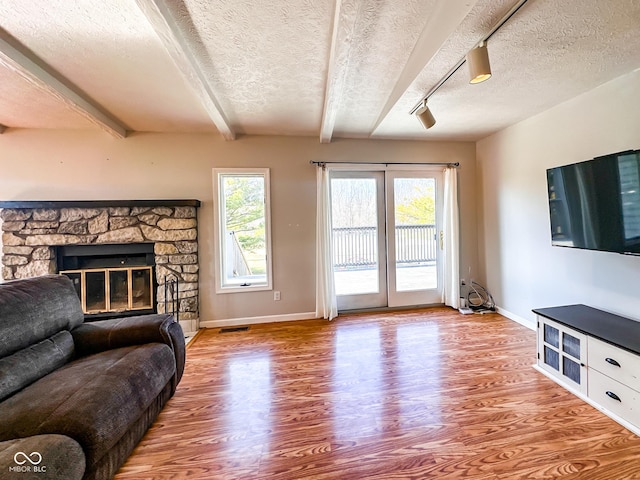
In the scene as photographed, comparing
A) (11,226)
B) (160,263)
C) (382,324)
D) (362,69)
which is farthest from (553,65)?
(11,226)

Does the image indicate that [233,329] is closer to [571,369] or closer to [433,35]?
[571,369]

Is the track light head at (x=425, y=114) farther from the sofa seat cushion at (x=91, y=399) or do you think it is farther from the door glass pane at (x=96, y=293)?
the door glass pane at (x=96, y=293)

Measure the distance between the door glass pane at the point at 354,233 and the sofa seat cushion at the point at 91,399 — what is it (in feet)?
7.83

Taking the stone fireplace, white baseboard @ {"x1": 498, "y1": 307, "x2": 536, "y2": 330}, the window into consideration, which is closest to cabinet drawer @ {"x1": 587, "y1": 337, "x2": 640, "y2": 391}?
white baseboard @ {"x1": 498, "y1": 307, "x2": 536, "y2": 330}

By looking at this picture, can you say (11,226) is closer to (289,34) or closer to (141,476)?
(141,476)

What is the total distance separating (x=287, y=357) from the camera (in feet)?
8.06

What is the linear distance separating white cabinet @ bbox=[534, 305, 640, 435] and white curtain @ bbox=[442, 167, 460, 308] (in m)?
1.36

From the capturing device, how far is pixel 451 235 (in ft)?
11.7

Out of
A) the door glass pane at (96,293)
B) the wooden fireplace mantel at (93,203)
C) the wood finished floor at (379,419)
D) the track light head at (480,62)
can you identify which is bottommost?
the wood finished floor at (379,419)

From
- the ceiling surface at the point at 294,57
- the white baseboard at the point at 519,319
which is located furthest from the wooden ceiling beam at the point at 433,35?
the white baseboard at the point at 519,319

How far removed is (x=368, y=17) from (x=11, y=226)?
4.02m

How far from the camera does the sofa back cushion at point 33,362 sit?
128cm

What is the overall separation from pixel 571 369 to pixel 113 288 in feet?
14.9

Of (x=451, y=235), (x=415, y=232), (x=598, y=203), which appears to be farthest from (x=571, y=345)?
(x=415, y=232)
